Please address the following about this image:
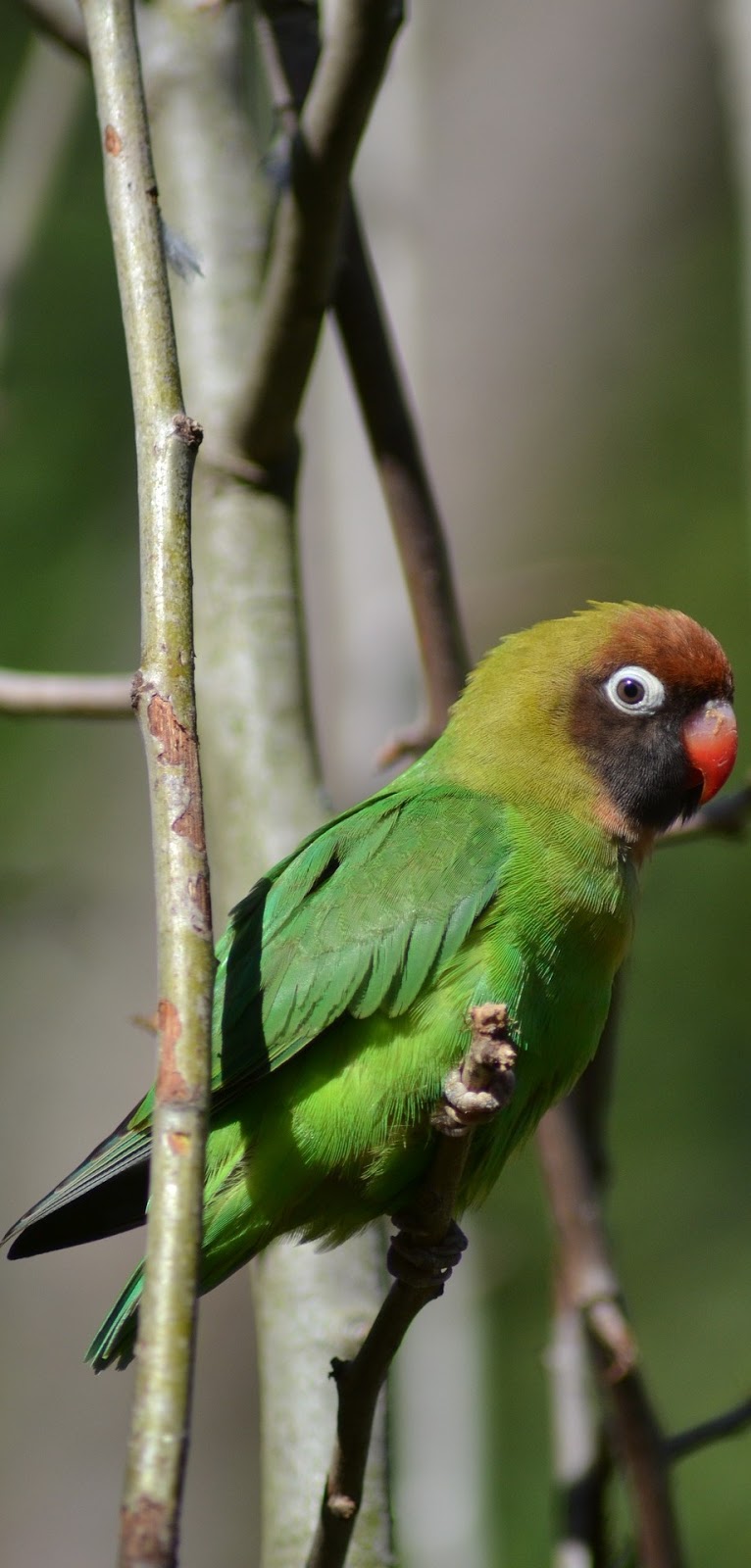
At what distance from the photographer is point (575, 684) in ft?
10.8

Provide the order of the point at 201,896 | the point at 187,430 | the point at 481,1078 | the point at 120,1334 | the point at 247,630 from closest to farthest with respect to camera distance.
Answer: the point at 201,896 < the point at 187,430 < the point at 481,1078 < the point at 120,1334 < the point at 247,630

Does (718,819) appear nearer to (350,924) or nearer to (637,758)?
(637,758)

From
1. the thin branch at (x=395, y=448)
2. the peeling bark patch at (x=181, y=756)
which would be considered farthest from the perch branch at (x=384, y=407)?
the peeling bark patch at (x=181, y=756)

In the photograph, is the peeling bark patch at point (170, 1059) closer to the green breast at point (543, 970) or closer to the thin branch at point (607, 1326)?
the green breast at point (543, 970)

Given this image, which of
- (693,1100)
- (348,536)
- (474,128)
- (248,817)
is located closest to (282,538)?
(248,817)

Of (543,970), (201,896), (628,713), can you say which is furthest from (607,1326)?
(201,896)

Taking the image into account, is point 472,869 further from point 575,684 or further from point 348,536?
point 348,536

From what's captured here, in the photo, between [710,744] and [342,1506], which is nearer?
[342,1506]

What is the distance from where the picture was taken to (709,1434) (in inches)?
116

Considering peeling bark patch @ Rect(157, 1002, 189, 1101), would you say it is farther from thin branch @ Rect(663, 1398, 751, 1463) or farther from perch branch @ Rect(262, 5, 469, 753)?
thin branch @ Rect(663, 1398, 751, 1463)

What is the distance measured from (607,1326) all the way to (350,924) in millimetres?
1002

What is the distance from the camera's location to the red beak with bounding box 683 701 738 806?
3.28 m

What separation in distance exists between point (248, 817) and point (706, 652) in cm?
105

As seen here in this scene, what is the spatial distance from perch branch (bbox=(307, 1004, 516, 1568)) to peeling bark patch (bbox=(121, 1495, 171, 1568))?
2.79ft
